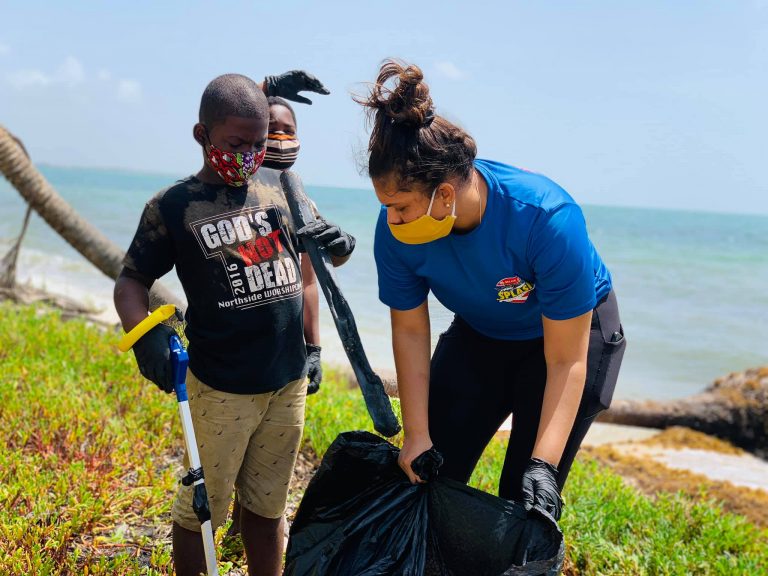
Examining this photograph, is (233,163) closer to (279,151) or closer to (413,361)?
(279,151)

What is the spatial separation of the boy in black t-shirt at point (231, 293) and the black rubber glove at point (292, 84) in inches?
21.0

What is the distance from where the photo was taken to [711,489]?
17.5ft

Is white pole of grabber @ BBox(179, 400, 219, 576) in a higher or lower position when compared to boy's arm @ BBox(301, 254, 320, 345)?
lower

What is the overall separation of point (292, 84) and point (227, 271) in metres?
0.95

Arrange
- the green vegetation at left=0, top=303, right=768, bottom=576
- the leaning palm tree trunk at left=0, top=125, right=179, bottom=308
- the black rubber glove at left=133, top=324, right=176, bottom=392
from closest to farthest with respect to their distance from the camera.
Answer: the black rubber glove at left=133, top=324, right=176, bottom=392 < the green vegetation at left=0, top=303, right=768, bottom=576 < the leaning palm tree trunk at left=0, top=125, right=179, bottom=308

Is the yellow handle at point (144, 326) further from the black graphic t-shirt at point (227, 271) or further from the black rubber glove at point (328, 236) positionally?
the black rubber glove at point (328, 236)

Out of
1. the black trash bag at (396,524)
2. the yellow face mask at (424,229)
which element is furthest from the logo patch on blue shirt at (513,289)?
the black trash bag at (396,524)

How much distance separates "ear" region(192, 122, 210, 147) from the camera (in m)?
2.34

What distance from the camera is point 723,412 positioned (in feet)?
24.0

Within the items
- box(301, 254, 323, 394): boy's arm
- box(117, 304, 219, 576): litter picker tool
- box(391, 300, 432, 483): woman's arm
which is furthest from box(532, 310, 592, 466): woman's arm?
box(117, 304, 219, 576): litter picker tool

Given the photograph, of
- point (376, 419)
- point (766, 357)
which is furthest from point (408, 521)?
point (766, 357)

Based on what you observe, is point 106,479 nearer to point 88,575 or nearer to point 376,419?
point 88,575

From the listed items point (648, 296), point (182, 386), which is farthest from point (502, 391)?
point (648, 296)

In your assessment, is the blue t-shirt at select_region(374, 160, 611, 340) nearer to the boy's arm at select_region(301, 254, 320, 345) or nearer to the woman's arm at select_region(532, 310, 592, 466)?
the woman's arm at select_region(532, 310, 592, 466)
